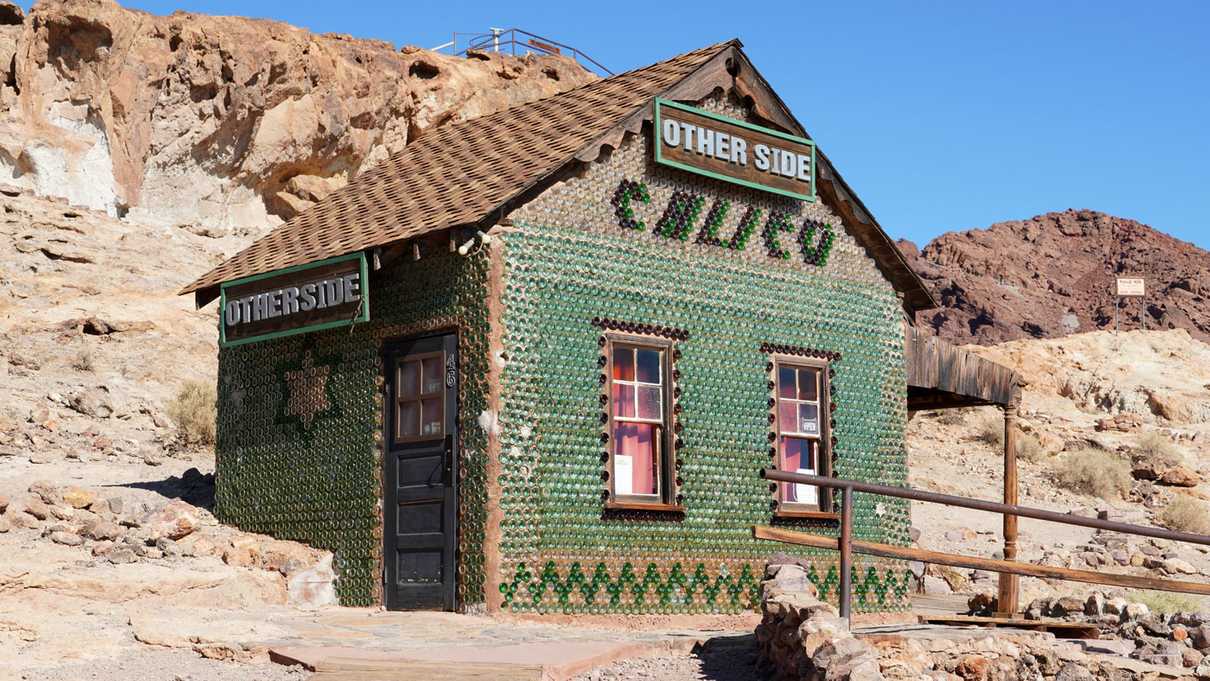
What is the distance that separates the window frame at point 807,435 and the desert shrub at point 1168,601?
5.56 metres

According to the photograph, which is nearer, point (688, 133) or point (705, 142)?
point (688, 133)

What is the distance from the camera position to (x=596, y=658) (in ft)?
33.1

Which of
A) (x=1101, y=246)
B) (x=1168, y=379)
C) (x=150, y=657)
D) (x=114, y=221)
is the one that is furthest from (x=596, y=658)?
(x=1101, y=246)

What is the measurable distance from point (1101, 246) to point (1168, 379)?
1591 inches

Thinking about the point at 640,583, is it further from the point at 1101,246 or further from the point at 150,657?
the point at 1101,246

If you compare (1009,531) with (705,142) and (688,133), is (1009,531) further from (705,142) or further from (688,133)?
(688,133)

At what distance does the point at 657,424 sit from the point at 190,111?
1322 inches

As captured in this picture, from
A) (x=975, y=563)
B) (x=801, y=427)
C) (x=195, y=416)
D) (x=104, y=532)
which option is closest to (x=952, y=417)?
(x=195, y=416)

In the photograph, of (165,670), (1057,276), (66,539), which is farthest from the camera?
(1057,276)

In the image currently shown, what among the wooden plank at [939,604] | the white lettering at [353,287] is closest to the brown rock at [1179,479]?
the wooden plank at [939,604]

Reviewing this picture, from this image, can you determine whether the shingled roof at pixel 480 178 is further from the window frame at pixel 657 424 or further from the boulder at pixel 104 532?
the boulder at pixel 104 532

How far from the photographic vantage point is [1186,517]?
32.8m

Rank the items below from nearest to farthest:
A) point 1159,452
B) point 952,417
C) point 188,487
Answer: point 188,487, point 1159,452, point 952,417

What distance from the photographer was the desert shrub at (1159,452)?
40031mm
